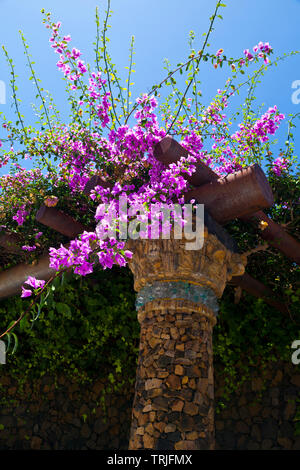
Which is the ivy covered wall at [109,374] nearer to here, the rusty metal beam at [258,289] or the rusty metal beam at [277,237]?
the rusty metal beam at [258,289]

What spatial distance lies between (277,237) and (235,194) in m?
1.12

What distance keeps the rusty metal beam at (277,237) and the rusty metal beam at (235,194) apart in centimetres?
61

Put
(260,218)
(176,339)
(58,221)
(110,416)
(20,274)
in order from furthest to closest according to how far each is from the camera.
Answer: (110,416), (20,274), (58,221), (260,218), (176,339)

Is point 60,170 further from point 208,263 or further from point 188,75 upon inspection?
point 208,263

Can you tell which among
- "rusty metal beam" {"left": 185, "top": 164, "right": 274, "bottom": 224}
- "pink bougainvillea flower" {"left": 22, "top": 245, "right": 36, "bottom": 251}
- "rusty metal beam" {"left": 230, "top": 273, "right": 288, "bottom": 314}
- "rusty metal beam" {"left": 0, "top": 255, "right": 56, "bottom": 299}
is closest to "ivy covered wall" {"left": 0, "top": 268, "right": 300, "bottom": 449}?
"rusty metal beam" {"left": 230, "top": 273, "right": 288, "bottom": 314}

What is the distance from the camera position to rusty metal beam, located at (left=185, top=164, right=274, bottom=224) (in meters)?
3.78

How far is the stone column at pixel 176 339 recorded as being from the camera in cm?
346

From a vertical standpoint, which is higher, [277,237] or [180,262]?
[277,237]

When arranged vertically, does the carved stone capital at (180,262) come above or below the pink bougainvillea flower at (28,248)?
below

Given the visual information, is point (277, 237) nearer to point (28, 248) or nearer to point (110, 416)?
point (28, 248)

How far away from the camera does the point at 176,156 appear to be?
12.9ft

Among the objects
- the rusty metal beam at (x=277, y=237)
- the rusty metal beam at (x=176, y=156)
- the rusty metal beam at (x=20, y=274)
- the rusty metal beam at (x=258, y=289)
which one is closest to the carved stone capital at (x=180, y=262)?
the rusty metal beam at (x=176, y=156)

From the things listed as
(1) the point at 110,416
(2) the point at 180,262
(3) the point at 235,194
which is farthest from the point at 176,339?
(1) the point at 110,416
